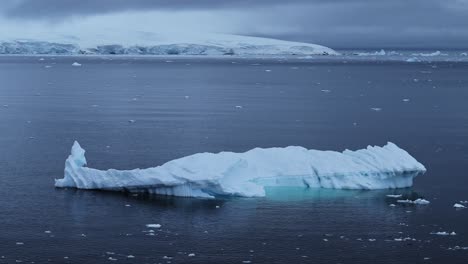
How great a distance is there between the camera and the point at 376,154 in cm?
1538

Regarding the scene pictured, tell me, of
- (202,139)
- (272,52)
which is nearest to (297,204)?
(202,139)

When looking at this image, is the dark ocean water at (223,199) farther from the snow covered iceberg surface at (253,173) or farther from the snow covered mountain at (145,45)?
the snow covered mountain at (145,45)

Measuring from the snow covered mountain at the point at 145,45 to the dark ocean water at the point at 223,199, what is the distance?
55.2 m

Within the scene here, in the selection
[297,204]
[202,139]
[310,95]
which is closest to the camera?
[297,204]

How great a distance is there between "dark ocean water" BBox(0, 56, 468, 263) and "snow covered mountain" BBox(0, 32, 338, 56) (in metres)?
55.2

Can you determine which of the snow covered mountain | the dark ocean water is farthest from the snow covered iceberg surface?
the snow covered mountain

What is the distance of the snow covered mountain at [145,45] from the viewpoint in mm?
88812

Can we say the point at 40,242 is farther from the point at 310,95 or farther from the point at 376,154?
the point at 310,95

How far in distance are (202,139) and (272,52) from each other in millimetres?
80701

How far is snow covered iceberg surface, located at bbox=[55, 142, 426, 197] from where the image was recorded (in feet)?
46.7

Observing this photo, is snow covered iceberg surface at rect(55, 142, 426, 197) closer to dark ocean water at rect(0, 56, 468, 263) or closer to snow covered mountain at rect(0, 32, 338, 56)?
dark ocean water at rect(0, 56, 468, 263)

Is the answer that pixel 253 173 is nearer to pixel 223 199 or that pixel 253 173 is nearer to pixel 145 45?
pixel 223 199

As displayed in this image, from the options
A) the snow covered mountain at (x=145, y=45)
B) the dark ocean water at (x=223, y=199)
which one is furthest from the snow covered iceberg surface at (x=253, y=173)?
the snow covered mountain at (x=145, y=45)

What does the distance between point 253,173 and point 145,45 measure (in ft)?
262
